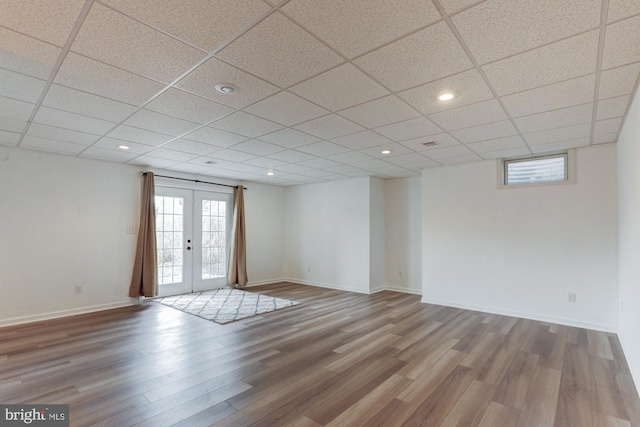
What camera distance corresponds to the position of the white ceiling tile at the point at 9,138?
12.5ft

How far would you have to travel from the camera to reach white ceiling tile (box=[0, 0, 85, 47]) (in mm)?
1625

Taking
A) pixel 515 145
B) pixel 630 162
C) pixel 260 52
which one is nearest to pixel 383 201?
pixel 515 145

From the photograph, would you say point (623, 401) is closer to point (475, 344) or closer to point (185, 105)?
point (475, 344)

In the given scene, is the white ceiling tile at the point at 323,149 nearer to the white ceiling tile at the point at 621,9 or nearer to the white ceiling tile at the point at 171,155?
the white ceiling tile at the point at 171,155

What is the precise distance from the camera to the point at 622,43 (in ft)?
6.33

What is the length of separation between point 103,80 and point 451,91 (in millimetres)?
2879

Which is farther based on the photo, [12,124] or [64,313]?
[64,313]

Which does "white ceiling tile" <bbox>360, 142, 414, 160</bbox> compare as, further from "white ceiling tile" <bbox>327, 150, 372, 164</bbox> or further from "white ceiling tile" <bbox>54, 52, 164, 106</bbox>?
"white ceiling tile" <bbox>54, 52, 164, 106</bbox>

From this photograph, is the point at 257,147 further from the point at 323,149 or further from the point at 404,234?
the point at 404,234

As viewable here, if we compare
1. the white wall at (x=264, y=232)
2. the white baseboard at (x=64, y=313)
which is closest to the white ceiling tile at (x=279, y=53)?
the white baseboard at (x=64, y=313)

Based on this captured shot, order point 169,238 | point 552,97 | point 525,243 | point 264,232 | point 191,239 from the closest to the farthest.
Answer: point 552,97, point 525,243, point 169,238, point 191,239, point 264,232

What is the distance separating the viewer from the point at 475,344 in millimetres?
3625

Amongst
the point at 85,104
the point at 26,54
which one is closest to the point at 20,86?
the point at 85,104

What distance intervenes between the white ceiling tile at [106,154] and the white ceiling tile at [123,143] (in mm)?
157
